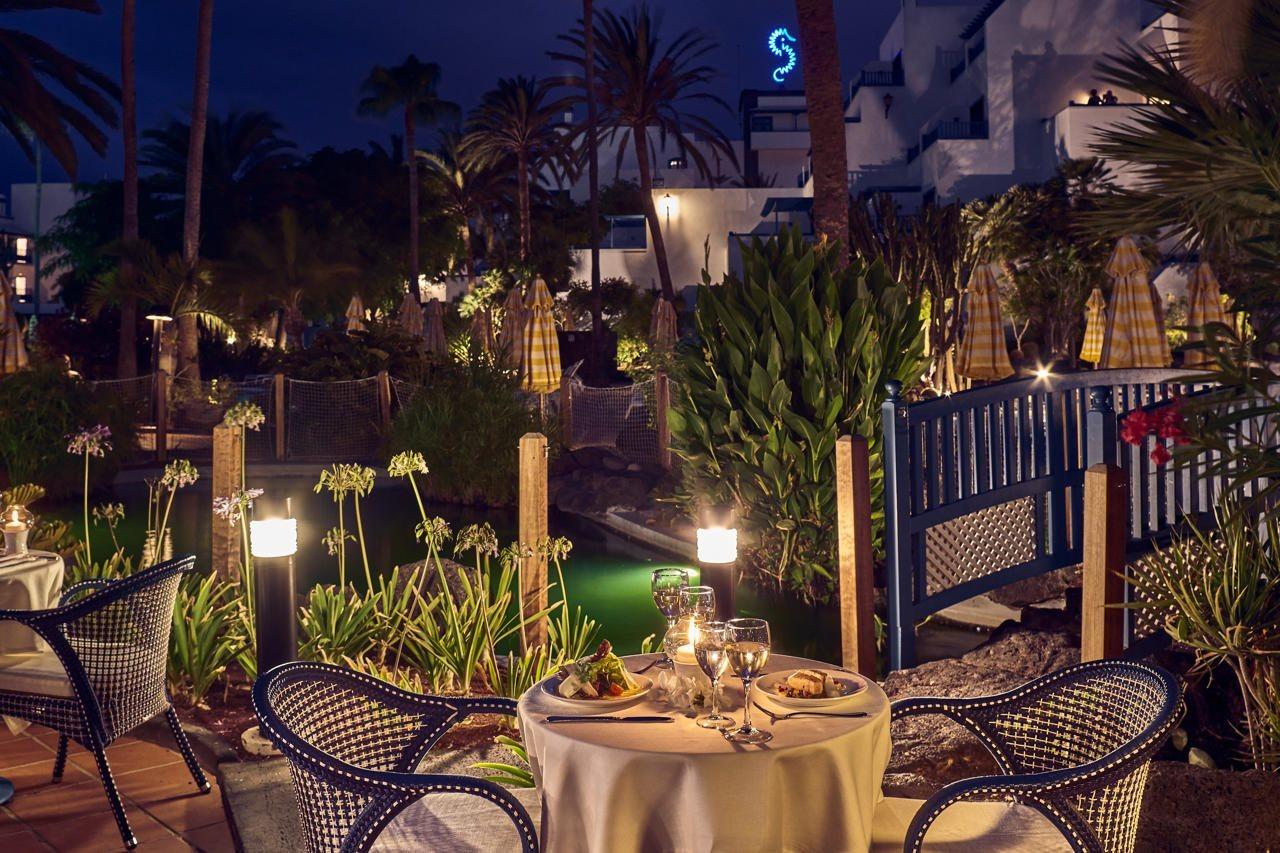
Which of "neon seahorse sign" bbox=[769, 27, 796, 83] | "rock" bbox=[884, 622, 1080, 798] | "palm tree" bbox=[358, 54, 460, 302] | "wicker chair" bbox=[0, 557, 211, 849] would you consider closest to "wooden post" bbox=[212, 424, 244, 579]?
"wicker chair" bbox=[0, 557, 211, 849]

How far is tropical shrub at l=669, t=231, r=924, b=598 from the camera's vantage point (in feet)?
27.0

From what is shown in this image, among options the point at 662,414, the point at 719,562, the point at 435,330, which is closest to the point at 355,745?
the point at 719,562

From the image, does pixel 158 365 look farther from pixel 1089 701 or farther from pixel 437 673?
pixel 1089 701

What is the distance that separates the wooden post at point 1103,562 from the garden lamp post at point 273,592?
3.25 meters

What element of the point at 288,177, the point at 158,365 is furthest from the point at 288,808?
the point at 288,177

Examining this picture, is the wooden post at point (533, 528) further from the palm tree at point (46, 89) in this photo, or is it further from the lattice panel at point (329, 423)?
the palm tree at point (46, 89)

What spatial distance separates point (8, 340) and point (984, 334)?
12411mm

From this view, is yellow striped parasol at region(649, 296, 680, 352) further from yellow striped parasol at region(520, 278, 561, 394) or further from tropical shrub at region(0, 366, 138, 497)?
tropical shrub at region(0, 366, 138, 497)

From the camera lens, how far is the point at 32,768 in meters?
4.61

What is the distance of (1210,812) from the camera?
147 inches

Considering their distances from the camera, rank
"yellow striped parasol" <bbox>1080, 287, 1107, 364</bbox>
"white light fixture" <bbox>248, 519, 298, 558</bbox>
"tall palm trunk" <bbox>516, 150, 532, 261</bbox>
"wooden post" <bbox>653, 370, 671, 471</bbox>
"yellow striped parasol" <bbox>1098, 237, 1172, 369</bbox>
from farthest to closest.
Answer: "tall palm trunk" <bbox>516, 150, 532, 261</bbox>
"yellow striped parasol" <bbox>1080, 287, 1107, 364</bbox>
"wooden post" <bbox>653, 370, 671, 471</bbox>
"yellow striped parasol" <bbox>1098, 237, 1172, 369</bbox>
"white light fixture" <bbox>248, 519, 298, 558</bbox>

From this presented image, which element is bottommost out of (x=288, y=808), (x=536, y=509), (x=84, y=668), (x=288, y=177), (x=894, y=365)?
(x=288, y=808)

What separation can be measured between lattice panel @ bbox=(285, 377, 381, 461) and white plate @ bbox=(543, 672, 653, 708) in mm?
16225

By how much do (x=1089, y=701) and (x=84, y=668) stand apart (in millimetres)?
3123
